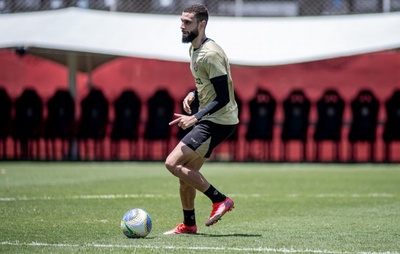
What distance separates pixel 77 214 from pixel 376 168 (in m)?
11.8

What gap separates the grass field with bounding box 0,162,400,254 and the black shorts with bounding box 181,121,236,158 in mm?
817

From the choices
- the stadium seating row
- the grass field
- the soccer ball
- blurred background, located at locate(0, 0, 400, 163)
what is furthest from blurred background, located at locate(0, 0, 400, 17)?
the soccer ball

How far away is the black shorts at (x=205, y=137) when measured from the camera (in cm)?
863

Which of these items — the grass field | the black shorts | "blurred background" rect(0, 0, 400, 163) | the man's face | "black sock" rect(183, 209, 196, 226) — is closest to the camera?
the grass field

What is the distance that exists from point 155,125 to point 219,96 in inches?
626

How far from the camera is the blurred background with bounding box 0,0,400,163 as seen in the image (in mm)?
23688

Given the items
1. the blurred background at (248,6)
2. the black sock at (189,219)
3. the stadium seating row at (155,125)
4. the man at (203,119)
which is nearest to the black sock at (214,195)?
the man at (203,119)

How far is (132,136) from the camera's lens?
24516 millimetres

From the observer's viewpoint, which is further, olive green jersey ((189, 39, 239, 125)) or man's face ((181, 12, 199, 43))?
man's face ((181, 12, 199, 43))

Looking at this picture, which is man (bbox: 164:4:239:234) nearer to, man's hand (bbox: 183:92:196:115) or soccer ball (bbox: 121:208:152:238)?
man's hand (bbox: 183:92:196:115)

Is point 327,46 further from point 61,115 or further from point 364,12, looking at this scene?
point 61,115

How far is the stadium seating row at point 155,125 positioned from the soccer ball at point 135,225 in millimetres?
15446

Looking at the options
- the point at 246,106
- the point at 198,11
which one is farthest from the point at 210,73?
the point at 246,106

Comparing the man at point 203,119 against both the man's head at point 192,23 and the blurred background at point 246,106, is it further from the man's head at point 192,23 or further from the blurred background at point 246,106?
the blurred background at point 246,106
